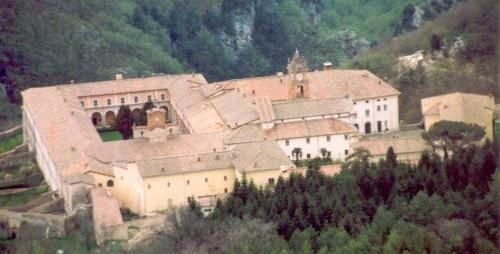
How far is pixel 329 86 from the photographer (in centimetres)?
8244

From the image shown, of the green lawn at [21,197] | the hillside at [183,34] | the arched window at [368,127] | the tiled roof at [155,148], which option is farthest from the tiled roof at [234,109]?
the hillside at [183,34]

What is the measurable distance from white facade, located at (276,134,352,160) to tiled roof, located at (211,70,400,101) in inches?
182

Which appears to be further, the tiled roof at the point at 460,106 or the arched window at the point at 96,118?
the arched window at the point at 96,118

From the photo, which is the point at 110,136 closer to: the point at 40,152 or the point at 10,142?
the point at 40,152

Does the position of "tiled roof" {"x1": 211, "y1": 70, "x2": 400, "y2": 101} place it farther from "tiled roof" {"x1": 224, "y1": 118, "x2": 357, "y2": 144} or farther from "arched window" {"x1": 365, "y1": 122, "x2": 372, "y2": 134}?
"tiled roof" {"x1": 224, "y1": 118, "x2": 357, "y2": 144}

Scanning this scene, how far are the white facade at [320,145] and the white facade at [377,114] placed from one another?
14.1 ft

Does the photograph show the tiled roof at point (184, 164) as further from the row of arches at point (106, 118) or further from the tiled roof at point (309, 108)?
the row of arches at point (106, 118)

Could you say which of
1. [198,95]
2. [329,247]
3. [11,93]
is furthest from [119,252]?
[11,93]

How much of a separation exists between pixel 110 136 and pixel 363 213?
19705mm

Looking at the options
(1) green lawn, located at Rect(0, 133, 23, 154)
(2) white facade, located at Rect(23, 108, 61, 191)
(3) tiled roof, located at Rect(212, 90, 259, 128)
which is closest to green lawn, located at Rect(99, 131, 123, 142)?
(2) white facade, located at Rect(23, 108, 61, 191)

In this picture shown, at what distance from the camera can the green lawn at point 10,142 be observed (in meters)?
86.2

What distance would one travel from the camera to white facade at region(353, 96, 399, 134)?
265 feet

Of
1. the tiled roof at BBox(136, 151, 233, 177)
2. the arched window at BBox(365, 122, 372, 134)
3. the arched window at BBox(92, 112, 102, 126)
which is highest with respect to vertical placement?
the arched window at BBox(92, 112, 102, 126)

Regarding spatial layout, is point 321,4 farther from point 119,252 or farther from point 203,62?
point 119,252
